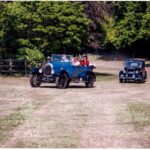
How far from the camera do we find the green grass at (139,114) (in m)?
14.5

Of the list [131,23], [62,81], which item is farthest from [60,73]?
[131,23]

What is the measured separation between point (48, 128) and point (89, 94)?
1070 centimetres

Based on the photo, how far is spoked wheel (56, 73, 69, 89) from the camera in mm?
27666

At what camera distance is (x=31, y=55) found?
37438 millimetres

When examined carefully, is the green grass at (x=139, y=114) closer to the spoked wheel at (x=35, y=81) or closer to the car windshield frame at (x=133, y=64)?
the spoked wheel at (x=35, y=81)

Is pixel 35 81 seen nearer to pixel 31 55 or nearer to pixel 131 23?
pixel 31 55

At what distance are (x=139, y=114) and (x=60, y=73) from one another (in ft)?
38.5

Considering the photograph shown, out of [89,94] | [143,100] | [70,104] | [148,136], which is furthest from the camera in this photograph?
[89,94]

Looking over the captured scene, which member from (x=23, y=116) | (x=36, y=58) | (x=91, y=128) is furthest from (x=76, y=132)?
(x=36, y=58)

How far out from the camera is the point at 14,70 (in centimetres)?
3781

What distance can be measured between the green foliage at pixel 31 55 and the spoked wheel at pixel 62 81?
9511 mm

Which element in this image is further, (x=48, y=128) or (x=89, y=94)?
(x=89, y=94)

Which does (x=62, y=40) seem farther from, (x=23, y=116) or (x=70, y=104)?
(x=23, y=116)

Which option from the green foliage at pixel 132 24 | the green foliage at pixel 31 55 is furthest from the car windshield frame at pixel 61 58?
the green foliage at pixel 132 24
